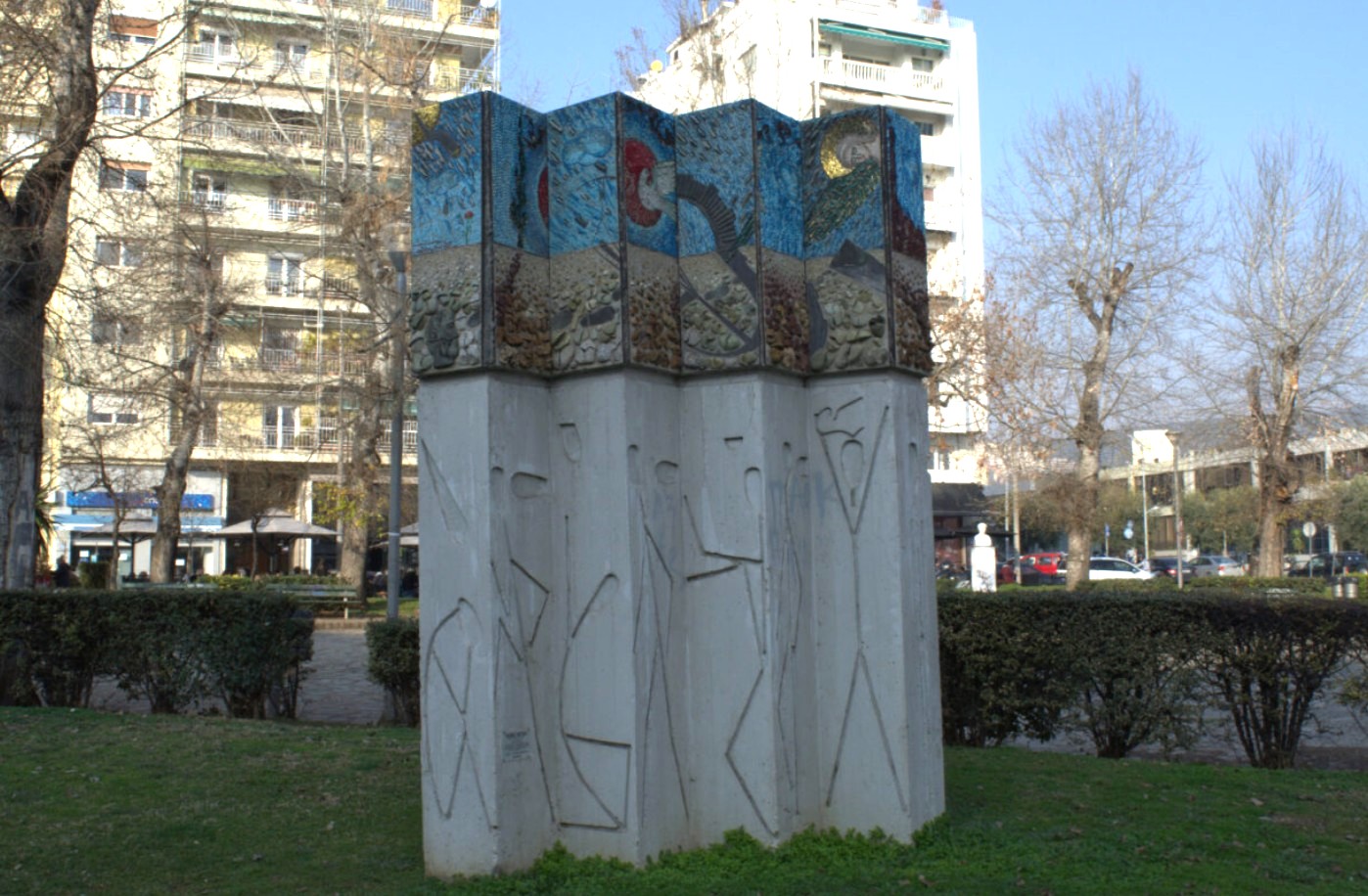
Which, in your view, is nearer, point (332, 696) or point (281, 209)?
point (332, 696)

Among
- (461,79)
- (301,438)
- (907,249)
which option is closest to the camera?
(907,249)

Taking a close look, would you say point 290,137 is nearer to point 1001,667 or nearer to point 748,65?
point 748,65

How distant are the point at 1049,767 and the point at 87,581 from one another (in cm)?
3010

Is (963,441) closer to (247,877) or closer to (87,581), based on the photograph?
(87,581)

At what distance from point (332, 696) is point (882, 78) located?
40249 mm

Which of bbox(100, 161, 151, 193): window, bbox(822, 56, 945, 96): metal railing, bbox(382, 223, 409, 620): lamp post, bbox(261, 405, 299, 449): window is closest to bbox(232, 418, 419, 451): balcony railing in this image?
bbox(261, 405, 299, 449): window

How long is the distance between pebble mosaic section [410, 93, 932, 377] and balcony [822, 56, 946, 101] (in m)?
41.8

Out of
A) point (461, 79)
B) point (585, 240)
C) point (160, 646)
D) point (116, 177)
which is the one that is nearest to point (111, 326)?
point (116, 177)

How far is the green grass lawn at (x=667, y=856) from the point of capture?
20.0 ft

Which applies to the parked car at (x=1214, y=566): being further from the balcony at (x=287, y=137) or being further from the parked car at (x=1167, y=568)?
the balcony at (x=287, y=137)

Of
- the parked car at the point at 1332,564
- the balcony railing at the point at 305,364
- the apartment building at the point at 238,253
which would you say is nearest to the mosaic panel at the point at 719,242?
the apartment building at the point at 238,253

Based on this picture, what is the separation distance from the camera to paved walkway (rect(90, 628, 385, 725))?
42.6 ft

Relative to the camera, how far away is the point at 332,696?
14.9 metres


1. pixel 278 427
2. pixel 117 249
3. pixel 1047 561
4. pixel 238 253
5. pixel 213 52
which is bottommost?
pixel 1047 561
